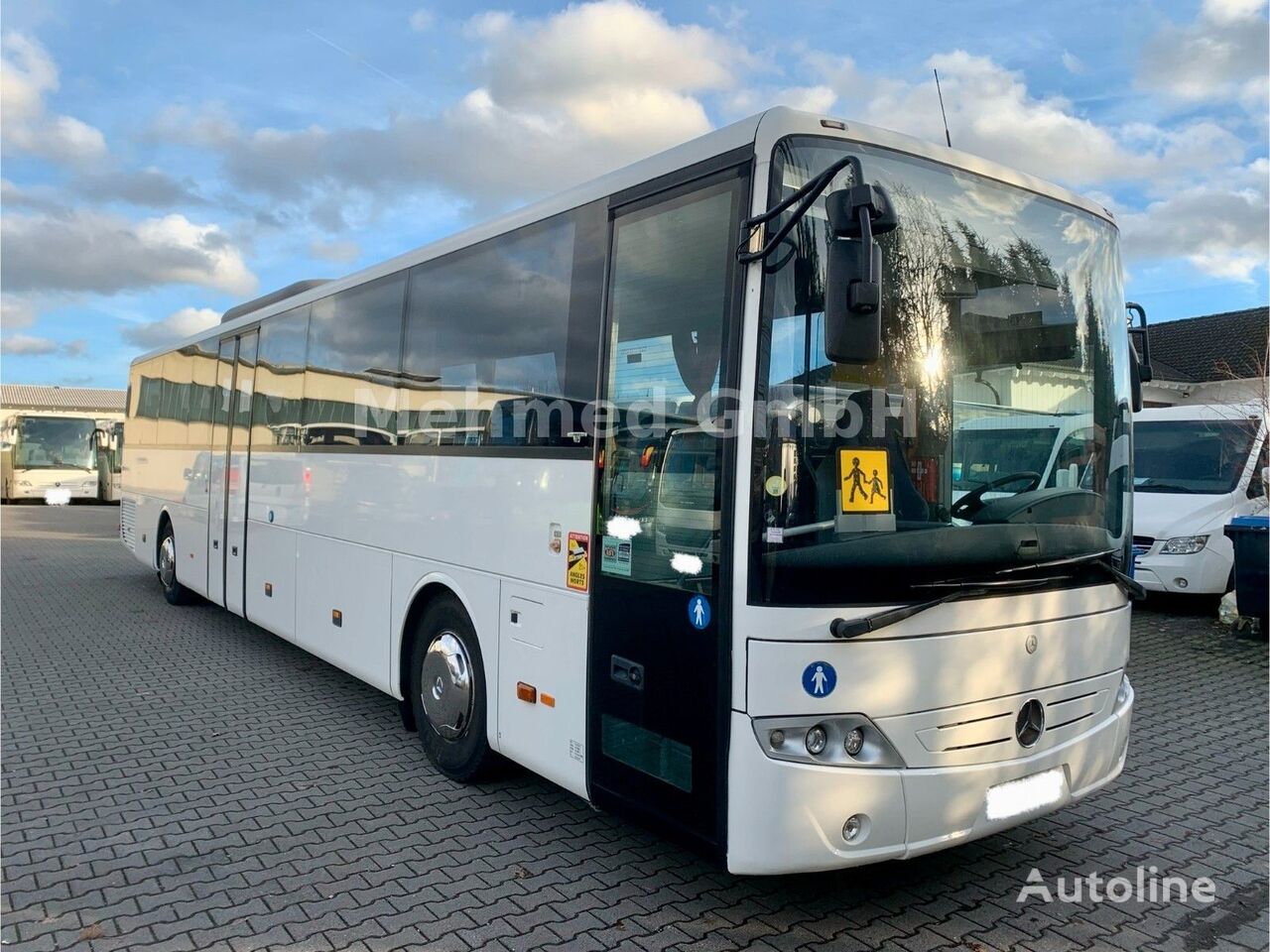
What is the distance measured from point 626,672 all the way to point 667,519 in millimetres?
694

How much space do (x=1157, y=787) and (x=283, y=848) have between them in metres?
4.79

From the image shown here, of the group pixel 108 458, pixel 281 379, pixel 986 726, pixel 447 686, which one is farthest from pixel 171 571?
pixel 108 458

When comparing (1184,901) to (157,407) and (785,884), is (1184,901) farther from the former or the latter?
(157,407)

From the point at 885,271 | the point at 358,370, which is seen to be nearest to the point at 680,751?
the point at 885,271

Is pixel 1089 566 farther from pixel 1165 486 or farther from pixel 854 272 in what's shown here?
pixel 1165 486

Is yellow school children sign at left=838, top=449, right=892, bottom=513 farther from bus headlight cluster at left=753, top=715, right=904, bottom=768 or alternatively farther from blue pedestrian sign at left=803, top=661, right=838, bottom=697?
bus headlight cluster at left=753, top=715, right=904, bottom=768

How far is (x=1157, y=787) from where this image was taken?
5551 millimetres

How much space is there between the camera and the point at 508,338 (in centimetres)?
516

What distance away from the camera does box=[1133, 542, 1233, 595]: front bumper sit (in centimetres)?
1052

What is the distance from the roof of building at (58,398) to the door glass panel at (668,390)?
2439 inches

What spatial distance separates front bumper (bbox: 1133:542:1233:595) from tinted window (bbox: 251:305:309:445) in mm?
8835

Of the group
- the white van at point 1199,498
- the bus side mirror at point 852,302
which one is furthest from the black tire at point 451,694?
the white van at point 1199,498

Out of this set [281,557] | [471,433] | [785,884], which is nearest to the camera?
[785,884]

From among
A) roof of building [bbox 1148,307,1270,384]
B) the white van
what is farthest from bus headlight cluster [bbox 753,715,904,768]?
roof of building [bbox 1148,307,1270,384]
